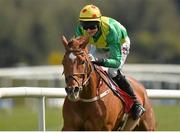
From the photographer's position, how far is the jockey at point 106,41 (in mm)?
7980

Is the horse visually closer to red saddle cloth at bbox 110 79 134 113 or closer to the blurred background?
red saddle cloth at bbox 110 79 134 113

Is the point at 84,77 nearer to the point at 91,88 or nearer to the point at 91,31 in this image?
the point at 91,88

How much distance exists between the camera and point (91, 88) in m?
7.80

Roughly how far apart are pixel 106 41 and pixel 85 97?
696 mm

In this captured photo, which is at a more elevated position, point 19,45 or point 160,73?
point 160,73

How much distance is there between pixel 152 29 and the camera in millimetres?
63344

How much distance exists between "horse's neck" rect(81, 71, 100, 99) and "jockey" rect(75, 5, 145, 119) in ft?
0.45

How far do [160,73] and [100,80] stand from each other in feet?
48.8

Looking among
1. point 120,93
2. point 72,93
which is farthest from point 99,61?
point 72,93

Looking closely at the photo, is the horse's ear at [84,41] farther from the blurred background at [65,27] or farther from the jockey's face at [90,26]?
the blurred background at [65,27]

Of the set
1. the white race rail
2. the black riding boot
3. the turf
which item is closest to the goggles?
the black riding boot

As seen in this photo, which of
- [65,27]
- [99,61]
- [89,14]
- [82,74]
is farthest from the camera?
[65,27]

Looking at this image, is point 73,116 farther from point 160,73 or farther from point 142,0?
point 142,0

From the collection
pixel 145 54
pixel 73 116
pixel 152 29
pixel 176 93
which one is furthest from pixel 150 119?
pixel 152 29
